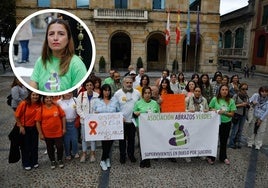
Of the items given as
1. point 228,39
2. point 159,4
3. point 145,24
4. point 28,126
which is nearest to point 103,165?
point 28,126

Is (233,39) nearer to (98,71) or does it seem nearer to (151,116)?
(98,71)

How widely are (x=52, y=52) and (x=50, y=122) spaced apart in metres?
4.01

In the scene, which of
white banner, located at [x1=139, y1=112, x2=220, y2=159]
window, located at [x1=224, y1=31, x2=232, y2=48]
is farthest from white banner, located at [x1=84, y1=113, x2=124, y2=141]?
window, located at [x1=224, y1=31, x2=232, y2=48]

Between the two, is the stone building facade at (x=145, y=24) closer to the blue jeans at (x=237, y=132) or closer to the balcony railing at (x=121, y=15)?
the balcony railing at (x=121, y=15)

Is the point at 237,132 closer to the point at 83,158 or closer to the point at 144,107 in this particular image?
the point at 144,107

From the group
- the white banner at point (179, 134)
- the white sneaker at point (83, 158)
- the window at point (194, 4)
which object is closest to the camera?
the white banner at point (179, 134)

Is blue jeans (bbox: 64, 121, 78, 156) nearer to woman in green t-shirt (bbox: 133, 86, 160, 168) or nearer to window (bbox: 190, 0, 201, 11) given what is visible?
woman in green t-shirt (bbox: 133, 86, 160, 168)

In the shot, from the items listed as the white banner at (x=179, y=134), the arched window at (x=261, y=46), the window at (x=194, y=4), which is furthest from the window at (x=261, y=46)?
→ the white banner at (x=179, y=134)

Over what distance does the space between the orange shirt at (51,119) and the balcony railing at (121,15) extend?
2085cm

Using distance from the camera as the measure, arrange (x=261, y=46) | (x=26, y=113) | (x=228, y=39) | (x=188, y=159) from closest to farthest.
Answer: (x=26, y=113) < (x=188, y=159) < (x=261, y=46) < (x=228, y=39)

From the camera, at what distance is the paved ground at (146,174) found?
4520 millimetres

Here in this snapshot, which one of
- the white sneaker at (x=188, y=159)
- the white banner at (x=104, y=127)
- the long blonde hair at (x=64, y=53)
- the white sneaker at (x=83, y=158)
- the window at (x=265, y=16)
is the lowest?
the white sneaker at (x=188, y=159)

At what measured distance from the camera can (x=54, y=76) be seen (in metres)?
1.10

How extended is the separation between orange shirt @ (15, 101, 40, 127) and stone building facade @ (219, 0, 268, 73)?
103ft
